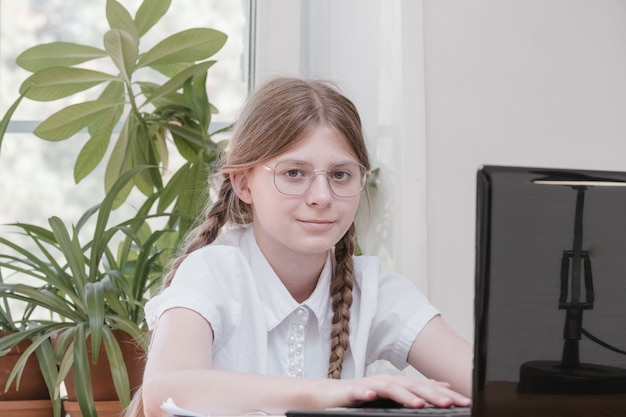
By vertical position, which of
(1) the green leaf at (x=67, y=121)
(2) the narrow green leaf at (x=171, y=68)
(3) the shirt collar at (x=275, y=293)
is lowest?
(3) the shirt collar at (x=275, y=293)

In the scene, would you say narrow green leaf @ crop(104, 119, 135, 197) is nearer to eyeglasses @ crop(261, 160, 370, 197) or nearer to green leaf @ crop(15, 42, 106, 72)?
green leaf @ crop(15, 42, 106, 72)

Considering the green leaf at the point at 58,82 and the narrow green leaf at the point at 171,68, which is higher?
the narrow green leaf at the point at 171,68

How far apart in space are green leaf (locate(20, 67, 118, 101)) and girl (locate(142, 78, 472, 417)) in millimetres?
650

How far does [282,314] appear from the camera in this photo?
1347 mm

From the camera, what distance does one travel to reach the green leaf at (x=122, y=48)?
1912 mm

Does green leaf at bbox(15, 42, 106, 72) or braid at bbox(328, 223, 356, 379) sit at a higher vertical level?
green leaf at bbox(15, 42, 106, 72)

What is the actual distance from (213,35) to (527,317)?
1.45 m

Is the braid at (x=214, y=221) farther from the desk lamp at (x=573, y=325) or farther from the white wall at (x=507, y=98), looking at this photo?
the desk lamp at (x=573, y=325)

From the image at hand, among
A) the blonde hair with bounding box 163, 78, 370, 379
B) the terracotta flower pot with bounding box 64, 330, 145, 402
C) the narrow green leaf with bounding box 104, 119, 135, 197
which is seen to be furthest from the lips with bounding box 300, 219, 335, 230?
the narrow green leaf with bounding box 104, 119, 135, 197

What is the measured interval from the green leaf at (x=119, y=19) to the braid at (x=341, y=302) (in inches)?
31.4

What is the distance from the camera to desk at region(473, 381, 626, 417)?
0.68 meters

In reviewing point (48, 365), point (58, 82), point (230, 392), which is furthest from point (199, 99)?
point (230, 392)

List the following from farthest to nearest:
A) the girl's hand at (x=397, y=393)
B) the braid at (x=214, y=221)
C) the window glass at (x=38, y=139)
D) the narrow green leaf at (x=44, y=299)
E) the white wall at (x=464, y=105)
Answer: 1. the window glass at (x=38, y=139)
2. the white wall at (x=464, y=105)
3. the narrow green leaf at (x=44, y=299)
4. the braid at (x=214, y=221)
5. the girl's hand at (x=397, y=393)

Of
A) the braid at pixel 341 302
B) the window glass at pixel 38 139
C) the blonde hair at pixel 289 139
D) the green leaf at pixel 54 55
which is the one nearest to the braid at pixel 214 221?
the blonde hair at pixel 289 139
